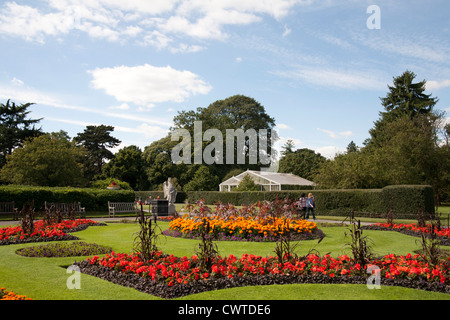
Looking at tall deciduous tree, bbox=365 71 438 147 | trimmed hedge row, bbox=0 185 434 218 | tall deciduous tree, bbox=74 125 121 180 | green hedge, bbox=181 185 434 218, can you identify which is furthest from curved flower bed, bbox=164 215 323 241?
tall deciduous tree, bbox=74 125 121 180

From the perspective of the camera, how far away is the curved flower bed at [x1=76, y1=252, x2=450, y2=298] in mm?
5473

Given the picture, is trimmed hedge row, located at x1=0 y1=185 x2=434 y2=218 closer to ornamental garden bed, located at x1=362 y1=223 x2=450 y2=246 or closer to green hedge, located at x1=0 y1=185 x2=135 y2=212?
green hedge, located at x1=0 y1=185 x2=135 y2=212

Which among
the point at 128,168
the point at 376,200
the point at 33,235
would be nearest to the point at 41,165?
the point at 33,235

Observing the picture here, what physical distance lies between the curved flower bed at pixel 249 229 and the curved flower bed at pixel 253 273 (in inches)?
168

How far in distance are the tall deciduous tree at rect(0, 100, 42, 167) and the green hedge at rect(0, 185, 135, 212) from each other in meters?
27.0

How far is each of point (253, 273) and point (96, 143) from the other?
201 ft

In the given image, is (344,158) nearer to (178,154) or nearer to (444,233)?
(444,233)

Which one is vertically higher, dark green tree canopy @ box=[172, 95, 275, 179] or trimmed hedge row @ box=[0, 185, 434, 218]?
dark green tree canopy @ box=[172, 95, 275, 179]

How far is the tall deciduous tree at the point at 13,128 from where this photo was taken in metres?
47.3

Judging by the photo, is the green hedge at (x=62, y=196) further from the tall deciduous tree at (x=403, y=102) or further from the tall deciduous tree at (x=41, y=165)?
the tall deciduous tree at (x=403, y=102)

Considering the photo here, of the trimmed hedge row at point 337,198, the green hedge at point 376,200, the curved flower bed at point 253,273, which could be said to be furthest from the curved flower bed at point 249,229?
the trimmed hedge row at point 337,198

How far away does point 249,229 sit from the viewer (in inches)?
436
